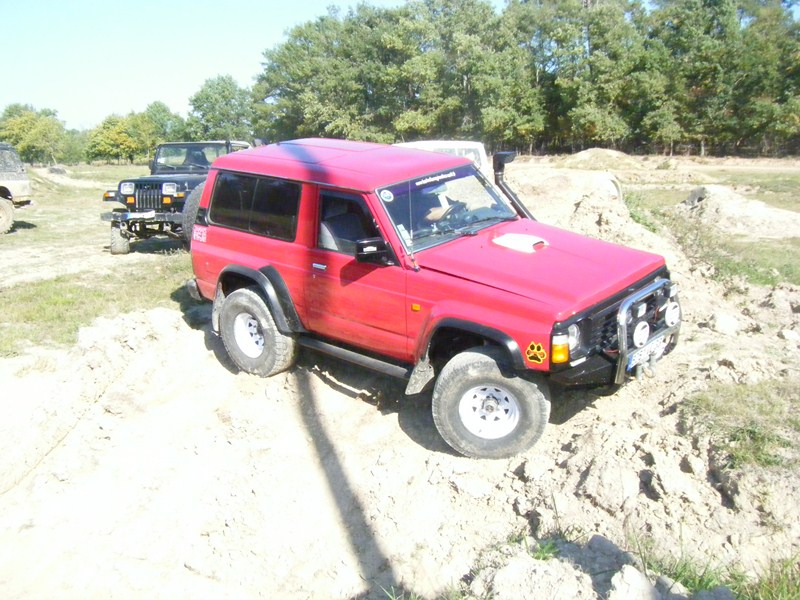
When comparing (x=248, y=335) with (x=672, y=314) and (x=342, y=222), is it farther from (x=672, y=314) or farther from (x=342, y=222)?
(x=672, y=314)

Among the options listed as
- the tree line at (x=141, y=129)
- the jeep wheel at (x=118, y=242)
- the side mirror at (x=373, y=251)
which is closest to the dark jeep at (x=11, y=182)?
the jeep wheel at (x=118, y=242)

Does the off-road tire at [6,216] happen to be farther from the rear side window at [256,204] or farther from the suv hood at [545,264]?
the suv hood at [545,264]

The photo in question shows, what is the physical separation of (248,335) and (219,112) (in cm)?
8327

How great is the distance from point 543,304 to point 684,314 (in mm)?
3035

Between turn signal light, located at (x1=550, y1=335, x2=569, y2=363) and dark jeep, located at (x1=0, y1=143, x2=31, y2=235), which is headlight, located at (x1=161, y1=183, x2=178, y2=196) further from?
turn signal light, located at (x1=550, y1=335, x2=569, y2=363)

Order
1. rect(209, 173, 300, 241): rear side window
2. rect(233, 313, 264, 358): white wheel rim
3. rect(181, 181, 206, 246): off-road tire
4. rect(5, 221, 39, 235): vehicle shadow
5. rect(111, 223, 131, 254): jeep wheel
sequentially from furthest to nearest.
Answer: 1. rect(5, 221, 39, 235): vehicle shadow
2. rect(111, 223, 131, 254): jeep wheel
3. rect(181, 181, 206, 246): off-road tire
4. rect(233, 313, 264, 358): white wheel rim
5. rect(209, 173, 300, 241): rear side window

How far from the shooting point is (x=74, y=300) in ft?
32.0

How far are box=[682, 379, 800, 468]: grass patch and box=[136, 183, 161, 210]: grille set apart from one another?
1048cm

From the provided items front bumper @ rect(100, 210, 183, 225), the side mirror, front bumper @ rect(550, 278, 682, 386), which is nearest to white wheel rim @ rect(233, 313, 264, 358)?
the side mirror

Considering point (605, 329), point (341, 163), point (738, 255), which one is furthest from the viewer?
point (738, 255)

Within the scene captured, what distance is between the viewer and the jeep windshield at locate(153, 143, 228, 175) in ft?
47.0

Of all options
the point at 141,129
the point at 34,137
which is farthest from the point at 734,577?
the point at 141,129

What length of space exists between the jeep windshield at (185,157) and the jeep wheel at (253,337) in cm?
848

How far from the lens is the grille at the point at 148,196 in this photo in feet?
42.2
